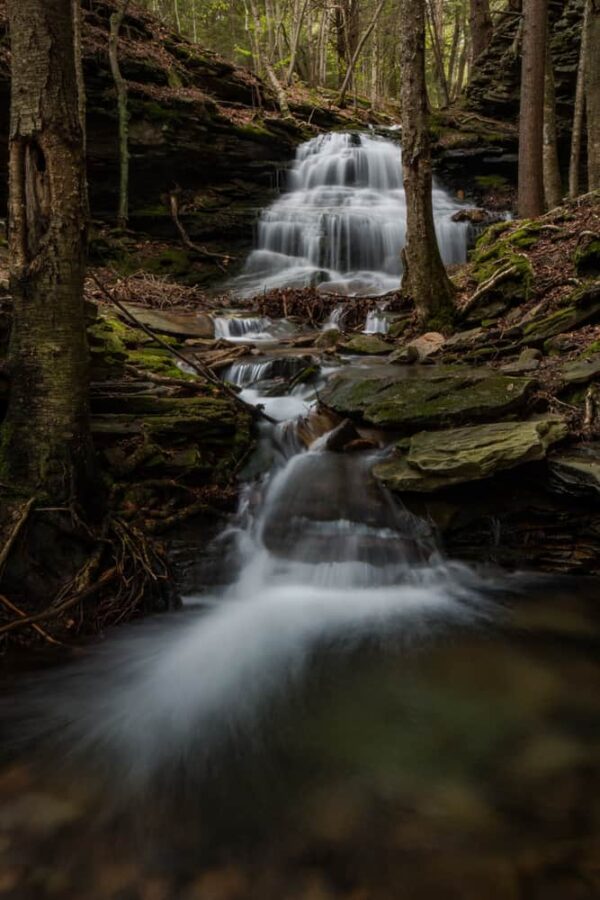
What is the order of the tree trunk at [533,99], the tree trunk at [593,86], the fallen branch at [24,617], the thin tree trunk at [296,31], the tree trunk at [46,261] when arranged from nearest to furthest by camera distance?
the tree trunk at [46,261]
the fallen branch at [24,617]
the tree trunk at [593,86]
the tree trunk at [533,99]
the thin tree trunk at [296,31]

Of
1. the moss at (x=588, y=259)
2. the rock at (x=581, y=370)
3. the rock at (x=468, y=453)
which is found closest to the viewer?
the rock at (x=468, y=453)

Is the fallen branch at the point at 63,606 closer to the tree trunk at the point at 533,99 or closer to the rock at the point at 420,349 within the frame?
the rock at the point at 420,349

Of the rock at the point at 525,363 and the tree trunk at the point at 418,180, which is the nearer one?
the rock at the point at 525,363

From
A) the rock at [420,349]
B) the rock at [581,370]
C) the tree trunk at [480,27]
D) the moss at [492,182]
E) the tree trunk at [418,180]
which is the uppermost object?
the tree trunk at [480,27]

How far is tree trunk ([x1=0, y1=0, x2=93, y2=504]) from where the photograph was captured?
2979 mm

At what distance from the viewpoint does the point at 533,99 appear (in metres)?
9.64

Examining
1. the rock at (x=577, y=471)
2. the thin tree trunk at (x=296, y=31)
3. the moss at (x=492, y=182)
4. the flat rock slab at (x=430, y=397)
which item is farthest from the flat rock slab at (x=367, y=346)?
the thin tree trunk at (x=296, y=31)

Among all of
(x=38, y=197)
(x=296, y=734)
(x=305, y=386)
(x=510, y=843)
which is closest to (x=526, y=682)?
(x=510, y=843)

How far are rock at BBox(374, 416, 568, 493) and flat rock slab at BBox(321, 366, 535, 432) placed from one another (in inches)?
9.2

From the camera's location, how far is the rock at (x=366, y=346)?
805 cm

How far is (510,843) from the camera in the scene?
2133mm

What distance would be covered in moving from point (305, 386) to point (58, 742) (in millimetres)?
4667

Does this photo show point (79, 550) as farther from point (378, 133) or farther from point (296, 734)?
point (378, 133)

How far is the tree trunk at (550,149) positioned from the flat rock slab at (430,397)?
7.34m
